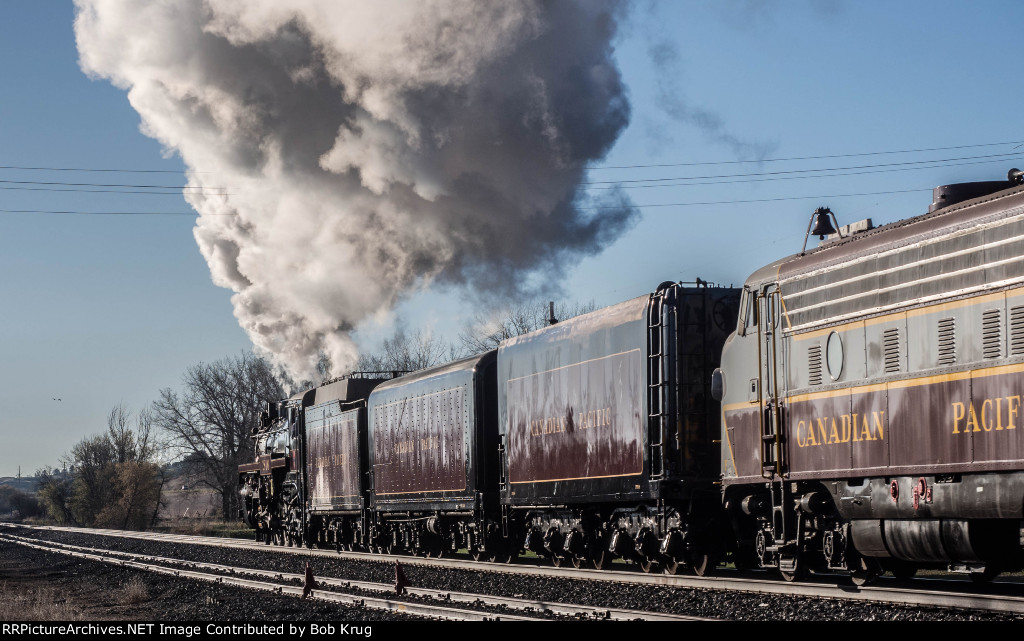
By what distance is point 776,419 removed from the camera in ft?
44.1

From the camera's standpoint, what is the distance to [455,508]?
74.8ft

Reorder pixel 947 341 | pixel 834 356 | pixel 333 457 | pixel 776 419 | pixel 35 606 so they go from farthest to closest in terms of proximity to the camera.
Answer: pixel 333 457, pixel 35 606, pixel 776 419, pixel 834 356, pixel 947 341

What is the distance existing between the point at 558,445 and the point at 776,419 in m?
5.99

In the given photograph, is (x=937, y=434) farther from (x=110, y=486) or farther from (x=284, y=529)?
(x=110, y=486)

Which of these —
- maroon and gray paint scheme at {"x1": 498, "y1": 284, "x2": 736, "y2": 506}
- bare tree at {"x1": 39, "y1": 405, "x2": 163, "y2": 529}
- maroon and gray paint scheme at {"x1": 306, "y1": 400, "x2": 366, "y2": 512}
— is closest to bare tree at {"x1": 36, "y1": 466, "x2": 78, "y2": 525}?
bare tree at {"x1": 39, "y1": 405, "x2": 163, "y2": 529}

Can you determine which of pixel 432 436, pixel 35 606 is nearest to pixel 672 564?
pixel 432 436

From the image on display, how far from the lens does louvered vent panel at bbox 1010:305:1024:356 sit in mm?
9883

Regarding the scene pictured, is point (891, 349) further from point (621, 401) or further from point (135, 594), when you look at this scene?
point (135, 594)

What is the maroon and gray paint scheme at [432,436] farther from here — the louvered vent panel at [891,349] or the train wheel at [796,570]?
the louvered vent panel at [891,349]

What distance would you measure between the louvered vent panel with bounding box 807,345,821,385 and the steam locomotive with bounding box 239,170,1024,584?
0.08 ft

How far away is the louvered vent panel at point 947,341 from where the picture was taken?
35.2 ft

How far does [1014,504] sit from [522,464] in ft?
36.5

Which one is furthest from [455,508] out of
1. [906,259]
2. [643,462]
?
[906,259]

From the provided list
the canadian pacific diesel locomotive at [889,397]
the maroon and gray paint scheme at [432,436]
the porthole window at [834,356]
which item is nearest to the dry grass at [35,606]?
the maroon and gray paint scheme at [432,436]
